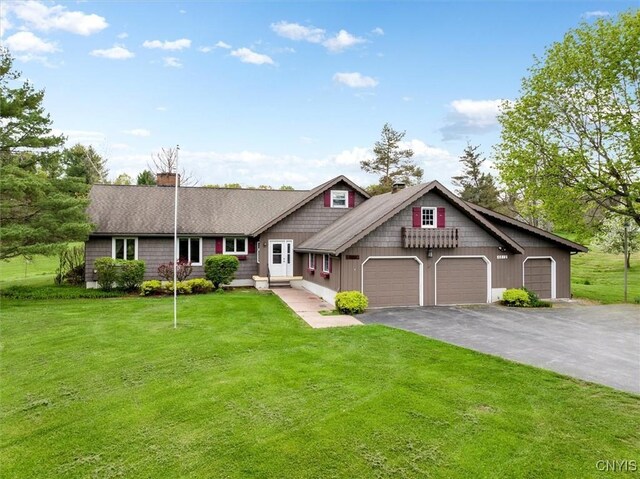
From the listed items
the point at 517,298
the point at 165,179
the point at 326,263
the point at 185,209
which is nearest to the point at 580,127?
the point at 517,298

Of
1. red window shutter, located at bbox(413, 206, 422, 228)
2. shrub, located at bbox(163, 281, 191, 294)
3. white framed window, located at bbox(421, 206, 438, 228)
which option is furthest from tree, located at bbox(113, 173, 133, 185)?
white framed window, located at bbox(421, 206, 438, 228)

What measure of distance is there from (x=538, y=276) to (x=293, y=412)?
635 inches

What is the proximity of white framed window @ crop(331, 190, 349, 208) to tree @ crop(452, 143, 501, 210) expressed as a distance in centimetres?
2965

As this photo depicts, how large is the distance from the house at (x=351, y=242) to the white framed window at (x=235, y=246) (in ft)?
0.18

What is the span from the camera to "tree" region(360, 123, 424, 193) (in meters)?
46.6

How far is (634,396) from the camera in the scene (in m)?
6.51

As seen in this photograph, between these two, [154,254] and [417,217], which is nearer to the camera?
[417,217]

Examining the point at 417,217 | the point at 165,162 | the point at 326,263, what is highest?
the point at 165,162

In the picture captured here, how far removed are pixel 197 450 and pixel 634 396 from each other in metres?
7.01

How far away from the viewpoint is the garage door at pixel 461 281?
16.3 m

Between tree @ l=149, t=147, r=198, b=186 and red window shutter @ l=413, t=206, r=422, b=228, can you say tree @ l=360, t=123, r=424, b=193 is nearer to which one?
tree @ l=149, t=147, r=198, b=186

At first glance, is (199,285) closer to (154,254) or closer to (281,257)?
(154,254)

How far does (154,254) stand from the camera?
2056cm

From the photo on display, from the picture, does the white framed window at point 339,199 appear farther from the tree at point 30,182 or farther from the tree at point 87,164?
the tree at point 87,164
